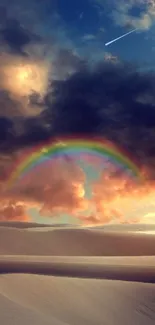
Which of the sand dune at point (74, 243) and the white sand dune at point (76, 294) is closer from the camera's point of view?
the white sand dune at point (76, 294)

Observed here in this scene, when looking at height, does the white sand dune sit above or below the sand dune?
below

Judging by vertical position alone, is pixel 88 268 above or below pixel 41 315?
above

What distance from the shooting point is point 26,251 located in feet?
123

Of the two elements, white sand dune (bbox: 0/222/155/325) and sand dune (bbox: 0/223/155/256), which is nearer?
white sand dune (bbox: 0/222/155/325)

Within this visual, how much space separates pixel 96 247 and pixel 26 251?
635cm

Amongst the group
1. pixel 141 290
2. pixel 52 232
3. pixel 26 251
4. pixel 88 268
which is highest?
pixel 52 232

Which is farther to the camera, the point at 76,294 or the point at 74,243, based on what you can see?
the point at 74,243

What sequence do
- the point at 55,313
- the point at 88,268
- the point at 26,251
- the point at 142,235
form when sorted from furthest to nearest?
the point at 142,235 < the point at 26,251 < the point at 88,268 < the point at 55,313

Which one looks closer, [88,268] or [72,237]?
[88,268]

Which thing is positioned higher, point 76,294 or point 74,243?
point 74,243

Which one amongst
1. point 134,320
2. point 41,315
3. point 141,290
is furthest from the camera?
point 141,290

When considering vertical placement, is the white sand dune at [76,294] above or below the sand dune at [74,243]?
below

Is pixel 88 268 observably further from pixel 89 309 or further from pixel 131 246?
pixel 131 246

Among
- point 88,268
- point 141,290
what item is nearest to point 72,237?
point 88,268
